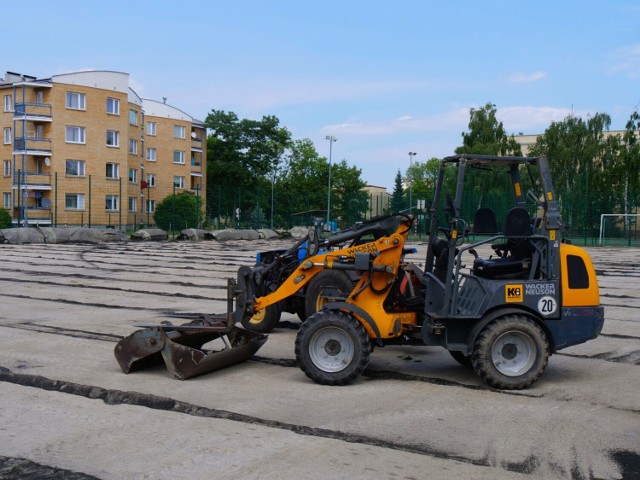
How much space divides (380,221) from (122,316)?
5413 mm

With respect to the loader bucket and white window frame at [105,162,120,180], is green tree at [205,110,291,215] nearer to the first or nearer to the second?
white window frame at [105,162,120,180]

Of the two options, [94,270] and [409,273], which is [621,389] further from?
[94,270]

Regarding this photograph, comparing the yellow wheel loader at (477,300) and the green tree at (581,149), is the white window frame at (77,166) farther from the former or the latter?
the yellow wheel loader at (477,300)

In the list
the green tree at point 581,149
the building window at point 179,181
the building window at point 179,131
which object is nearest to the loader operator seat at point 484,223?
the green tree at point 581,149

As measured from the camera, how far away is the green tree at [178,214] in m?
49.3

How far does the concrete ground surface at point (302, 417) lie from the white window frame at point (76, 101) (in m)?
50.9

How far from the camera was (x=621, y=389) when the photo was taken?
24.9 ft

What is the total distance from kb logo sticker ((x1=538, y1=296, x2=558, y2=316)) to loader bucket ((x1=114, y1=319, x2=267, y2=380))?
10.1 ft

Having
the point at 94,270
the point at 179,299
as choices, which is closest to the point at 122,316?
the point at 179,299

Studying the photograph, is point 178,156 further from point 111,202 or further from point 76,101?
point 76,101

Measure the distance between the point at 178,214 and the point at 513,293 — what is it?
44020 mm

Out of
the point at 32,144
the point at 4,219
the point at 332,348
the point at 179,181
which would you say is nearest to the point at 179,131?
the point at 179,181

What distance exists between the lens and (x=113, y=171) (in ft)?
201

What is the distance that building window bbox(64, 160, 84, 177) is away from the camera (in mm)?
58156
